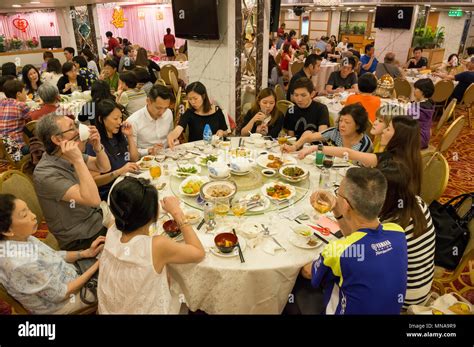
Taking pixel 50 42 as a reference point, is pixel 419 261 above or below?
below

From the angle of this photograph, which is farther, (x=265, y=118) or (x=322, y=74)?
(x=322, y=74)

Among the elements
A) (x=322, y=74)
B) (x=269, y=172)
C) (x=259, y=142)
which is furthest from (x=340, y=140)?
(x=322, y=74)

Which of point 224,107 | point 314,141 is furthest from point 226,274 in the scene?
point 224,107

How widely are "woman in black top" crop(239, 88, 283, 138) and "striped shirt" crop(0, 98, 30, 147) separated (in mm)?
2617

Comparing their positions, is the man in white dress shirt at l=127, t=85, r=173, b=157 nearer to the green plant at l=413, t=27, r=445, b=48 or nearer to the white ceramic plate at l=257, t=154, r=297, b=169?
the white ceramic plate at l=257, t=154, r=297, b=169

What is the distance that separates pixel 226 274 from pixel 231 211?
0.50m

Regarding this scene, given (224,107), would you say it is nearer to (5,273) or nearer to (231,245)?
(231,245)

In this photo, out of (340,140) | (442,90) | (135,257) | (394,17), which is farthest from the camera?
(394,17)

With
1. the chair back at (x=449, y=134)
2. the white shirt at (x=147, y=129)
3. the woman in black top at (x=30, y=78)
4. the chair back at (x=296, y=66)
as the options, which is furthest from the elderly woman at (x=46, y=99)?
the chair back at (x=296, y=66)

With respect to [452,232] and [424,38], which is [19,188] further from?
[424,38]

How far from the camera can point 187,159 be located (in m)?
2.88

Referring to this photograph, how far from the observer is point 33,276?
1574 mm

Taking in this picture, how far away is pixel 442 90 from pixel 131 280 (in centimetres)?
669

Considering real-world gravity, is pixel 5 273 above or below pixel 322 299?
above
